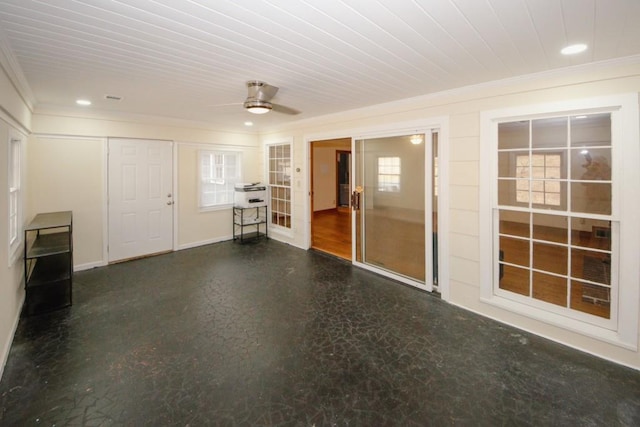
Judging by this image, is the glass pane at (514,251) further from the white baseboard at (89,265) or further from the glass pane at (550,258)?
the white baseboard at (89,265)

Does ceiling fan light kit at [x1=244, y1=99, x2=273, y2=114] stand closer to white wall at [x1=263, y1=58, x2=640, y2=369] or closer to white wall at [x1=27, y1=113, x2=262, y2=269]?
white wall at [x1=263, y1=58, x2=640, y2=369]

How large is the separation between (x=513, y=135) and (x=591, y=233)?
1143mm

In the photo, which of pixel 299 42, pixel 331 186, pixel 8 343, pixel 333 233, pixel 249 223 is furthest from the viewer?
pixel 331 186

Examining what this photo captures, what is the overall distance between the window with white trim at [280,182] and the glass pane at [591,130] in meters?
4.38

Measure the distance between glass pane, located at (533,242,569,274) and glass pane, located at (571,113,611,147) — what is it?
4.02ft

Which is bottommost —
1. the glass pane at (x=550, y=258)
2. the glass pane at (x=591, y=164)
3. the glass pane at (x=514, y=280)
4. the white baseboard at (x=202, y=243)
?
the glass pane at (x=514, y=280)

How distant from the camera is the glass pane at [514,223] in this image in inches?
116

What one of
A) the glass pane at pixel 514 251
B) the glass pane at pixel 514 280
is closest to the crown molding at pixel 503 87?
the glass pane at pixel 514 251

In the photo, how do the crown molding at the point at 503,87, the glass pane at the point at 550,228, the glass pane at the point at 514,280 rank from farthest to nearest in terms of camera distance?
the glass pane at the point at 514,280 → the glass pane at the point at 550,228 → the crown molding at the point at 503,87

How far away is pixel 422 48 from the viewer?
2.23 meters

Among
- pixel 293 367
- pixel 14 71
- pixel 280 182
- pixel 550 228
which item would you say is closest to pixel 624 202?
pixel 550 228

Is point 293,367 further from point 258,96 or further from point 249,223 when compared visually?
point 249,223

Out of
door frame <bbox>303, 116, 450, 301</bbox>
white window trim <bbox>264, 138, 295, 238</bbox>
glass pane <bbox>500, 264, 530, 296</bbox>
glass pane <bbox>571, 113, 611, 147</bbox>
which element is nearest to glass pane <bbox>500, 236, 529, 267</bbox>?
glass pane <bbox>500, 264, 530, 296</bbox>

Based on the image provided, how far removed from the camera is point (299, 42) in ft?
6.91
